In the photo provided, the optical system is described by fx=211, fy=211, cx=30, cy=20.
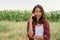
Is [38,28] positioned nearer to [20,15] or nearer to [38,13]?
[38,13]

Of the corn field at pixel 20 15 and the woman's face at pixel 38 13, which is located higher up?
the woman's face at pixel 38 13

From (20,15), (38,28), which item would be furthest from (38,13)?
(20,15)

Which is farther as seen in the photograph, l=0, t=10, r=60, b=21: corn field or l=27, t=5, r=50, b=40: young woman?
l=0, t=10, r=60, b=21: corn field

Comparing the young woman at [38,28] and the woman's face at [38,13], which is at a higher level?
the woman's face at [38,13]

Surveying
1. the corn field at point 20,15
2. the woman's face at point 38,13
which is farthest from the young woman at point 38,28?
the corn field at point 20,15

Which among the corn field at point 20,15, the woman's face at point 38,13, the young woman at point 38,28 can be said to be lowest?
the corn field at point 20,15

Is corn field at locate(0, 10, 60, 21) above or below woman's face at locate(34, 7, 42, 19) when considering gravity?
below

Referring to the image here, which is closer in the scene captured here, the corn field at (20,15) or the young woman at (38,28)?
the young woman at (38,28)

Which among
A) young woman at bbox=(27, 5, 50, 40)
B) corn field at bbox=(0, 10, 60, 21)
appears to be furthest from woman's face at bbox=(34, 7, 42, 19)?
corn field at bbox=(0, 10, 60, 21)

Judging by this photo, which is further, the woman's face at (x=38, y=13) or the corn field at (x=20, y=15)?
the corn field at (x=20, y=15)

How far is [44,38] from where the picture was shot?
2777 millimetres

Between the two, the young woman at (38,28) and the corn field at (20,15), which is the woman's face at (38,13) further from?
the corn field at (20,15)

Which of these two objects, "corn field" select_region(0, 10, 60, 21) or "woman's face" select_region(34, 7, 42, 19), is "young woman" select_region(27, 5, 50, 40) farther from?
"corn field" select_region(0, 10, 60, 21)

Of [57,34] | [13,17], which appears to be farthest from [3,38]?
[13,17]
